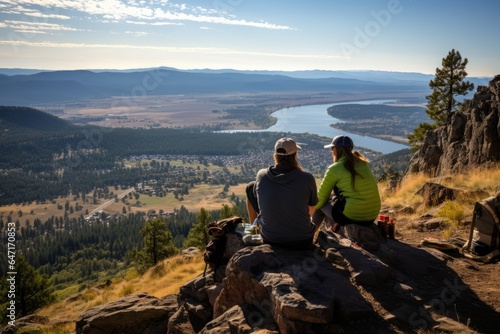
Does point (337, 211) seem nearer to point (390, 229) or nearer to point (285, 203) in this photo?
point (390, 229)

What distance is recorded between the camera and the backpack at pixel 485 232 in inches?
329

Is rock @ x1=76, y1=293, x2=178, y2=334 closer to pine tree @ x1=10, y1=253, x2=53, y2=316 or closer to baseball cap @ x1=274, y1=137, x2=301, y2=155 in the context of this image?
baseball cap @ x1=274, y1=137, x2=301, y2=155

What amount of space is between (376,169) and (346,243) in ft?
349

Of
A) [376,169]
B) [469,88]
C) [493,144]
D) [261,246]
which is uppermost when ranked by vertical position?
[469,88]

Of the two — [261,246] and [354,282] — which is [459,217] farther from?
[261,246]

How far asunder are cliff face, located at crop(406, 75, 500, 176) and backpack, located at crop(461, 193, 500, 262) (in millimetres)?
12002

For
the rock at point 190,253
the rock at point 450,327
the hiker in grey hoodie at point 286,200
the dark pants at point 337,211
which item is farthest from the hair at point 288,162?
the rock at point 190,253

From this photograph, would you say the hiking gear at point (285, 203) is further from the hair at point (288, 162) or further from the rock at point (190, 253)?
the rock at point (190, 253)

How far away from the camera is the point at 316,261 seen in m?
6.96

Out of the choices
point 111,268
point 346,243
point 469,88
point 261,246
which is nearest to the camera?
point 261,246

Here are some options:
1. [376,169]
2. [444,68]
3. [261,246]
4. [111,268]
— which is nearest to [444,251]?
[261,246]

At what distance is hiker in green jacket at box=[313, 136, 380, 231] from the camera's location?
335 inches

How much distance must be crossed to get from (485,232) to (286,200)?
5.28 metres

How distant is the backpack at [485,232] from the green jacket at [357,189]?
95.9 inches
